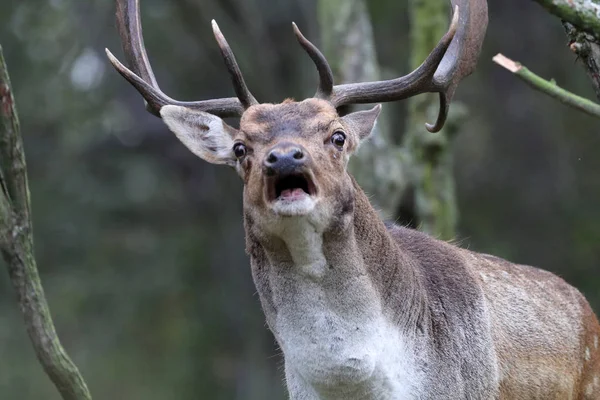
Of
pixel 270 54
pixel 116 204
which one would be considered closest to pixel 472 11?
Answer: pixel 270 54

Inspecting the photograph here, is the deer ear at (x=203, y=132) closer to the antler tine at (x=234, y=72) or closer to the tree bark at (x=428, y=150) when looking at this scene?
the antler tine at (x=234, y=72)

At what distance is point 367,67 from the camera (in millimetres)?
12797

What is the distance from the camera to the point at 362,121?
8.03 metres

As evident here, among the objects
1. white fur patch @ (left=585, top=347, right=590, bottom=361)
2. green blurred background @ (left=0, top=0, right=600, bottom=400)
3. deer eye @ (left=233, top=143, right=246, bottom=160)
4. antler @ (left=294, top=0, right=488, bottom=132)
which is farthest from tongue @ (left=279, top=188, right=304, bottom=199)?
green blurred background @ (left=0, top=0, right=600, bottom=400)

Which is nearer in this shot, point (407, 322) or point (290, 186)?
point (290, 186)

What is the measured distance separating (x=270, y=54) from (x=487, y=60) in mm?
4775

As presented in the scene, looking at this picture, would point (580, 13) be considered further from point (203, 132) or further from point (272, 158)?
point (203, 132)

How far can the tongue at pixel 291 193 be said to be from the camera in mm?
6758

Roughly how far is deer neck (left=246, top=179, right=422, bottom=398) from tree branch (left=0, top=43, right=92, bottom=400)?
1564 mm

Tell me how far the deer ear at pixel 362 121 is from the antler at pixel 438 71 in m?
0.11

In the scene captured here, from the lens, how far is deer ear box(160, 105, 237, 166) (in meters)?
7.70

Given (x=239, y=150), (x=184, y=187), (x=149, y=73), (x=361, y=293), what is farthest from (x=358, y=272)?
(x=184, y=187)

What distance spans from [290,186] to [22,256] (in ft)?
7.16

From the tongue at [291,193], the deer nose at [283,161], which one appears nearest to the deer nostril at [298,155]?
the deer nose at [283,161]
